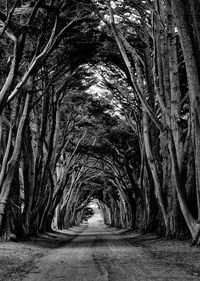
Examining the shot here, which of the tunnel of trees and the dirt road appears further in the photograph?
the tunnel of trees

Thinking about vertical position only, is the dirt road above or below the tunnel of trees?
below

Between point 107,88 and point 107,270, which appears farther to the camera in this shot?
point 107,88

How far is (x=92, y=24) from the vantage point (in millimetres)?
13891

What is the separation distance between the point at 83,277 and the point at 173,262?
7.78ft

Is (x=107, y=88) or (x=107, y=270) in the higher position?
(x=107, y=88)

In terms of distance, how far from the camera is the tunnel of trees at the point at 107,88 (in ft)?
31.4

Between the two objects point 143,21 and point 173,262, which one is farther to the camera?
point 143,21

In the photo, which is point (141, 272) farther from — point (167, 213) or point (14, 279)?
point (167, 213)

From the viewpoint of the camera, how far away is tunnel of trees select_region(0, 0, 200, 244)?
31.4ft

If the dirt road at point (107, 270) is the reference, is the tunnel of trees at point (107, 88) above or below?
above

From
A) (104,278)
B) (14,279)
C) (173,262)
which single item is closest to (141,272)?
(104,278)

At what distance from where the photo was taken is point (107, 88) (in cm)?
2003

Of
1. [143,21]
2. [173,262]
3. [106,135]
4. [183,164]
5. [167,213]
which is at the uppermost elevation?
[143,21]

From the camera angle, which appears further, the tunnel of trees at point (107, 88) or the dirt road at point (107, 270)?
the tunnel of trees at point (107, 88)
